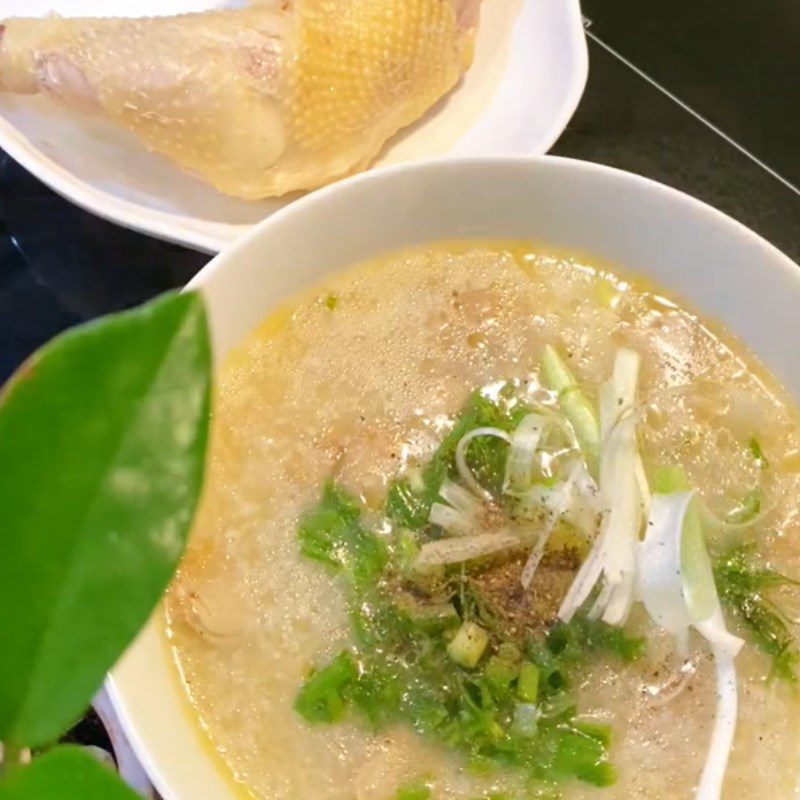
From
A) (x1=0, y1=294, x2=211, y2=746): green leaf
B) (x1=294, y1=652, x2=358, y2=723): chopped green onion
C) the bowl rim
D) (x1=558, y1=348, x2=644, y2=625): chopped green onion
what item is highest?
(x1=0, y1=294, x2=211, y2=746): green leaf

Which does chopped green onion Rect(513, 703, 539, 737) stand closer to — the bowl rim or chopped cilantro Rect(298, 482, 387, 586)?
chopped cilantro Rect(298, 482, 387, 586)

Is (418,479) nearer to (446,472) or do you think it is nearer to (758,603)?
(446,472)

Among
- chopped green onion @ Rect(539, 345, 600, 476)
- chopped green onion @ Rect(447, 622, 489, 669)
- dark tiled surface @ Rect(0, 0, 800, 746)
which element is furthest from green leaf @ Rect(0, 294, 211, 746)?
dark tiled surface @ Rect(0, 0, 800, 746)

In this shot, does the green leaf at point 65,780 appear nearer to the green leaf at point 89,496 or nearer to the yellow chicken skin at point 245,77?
the green leaf at point 89,496

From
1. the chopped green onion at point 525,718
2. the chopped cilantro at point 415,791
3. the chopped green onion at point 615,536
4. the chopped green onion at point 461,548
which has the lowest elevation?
the chopped cilantro at point 415,791

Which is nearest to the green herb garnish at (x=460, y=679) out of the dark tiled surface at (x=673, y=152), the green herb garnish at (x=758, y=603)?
the green herb garnish at (x=758, y=603)

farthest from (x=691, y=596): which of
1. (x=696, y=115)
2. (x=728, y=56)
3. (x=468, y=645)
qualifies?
(x=728, y=56)
